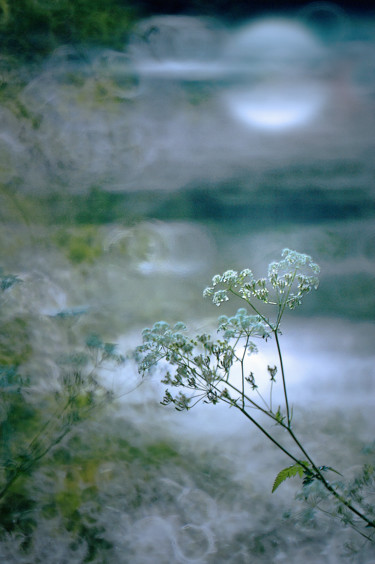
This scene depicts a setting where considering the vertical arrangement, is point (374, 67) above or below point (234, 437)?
above

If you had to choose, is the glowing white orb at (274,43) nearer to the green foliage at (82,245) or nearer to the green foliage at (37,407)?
the green foliage at (82,245)

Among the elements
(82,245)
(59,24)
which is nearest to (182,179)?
(82,245)

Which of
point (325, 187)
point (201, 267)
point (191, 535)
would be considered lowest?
point (191, 535)

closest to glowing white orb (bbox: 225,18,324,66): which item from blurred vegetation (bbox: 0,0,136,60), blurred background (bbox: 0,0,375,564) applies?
blurred background (bbox: 0,0,375,564)

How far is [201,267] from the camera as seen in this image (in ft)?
3.36

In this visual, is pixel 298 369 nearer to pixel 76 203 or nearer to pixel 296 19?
pixel 76 203

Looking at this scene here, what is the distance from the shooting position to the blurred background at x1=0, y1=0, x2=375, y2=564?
3.21ft

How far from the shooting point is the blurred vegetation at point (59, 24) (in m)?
1.07

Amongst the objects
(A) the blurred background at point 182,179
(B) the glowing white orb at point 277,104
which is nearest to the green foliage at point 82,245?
(A) the blurred background at point 182,179

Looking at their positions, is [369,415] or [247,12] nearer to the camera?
[369,415]

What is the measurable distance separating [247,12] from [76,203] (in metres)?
0.48

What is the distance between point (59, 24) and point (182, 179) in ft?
1.23

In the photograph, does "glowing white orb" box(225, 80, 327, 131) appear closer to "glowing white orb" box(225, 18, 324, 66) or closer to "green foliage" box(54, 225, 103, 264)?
"glowing white orb" box(225, 18, 324, 66)

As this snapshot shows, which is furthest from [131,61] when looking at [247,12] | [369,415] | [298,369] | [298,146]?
[369,415]
